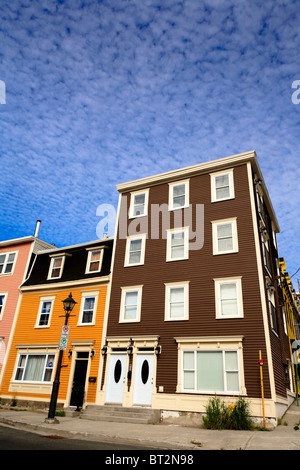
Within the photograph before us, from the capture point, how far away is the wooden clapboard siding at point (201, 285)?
16334 mm

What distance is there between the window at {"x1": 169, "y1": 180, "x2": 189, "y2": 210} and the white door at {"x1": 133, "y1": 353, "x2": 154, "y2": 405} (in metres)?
9.09

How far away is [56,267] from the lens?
25.2 metres

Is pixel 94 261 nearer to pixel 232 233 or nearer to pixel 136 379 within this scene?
pixel 136 379

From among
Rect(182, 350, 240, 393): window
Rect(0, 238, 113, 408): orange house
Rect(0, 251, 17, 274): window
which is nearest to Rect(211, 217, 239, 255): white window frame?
Rect(182, 350, 240, 393): window

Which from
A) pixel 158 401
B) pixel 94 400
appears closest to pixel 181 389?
pixel 158 401

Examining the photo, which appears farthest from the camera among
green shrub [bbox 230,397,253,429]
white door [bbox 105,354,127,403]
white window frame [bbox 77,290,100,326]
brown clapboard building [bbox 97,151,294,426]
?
white window frame [bbox 77,290,100,326]

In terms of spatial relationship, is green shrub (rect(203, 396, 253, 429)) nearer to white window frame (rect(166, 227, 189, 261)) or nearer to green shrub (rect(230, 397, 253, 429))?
green shrub (rect(230, 397, 253, 429))

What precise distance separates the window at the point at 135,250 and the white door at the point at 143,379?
5600 millimetres

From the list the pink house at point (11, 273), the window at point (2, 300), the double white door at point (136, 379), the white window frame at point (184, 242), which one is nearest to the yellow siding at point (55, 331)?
the pink house at point (11, 273)

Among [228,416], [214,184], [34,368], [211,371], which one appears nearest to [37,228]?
[34,368]

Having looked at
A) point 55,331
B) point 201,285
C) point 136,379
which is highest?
point 201,285

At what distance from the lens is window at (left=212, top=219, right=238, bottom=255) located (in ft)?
61.0

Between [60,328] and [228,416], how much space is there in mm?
11751

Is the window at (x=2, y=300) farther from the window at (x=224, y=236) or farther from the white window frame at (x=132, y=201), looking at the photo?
the window at (x=224, y=236)
